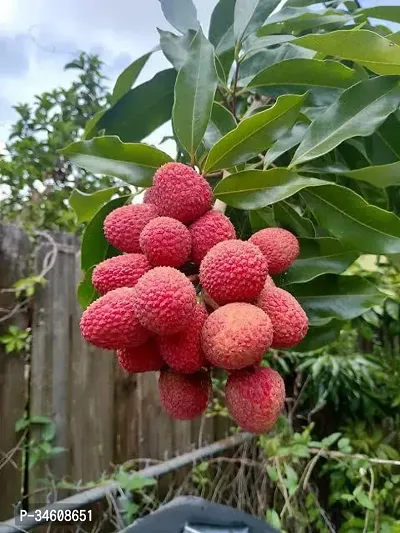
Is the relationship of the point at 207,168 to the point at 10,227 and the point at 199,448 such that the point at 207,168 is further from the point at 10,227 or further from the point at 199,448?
the point at 199,448

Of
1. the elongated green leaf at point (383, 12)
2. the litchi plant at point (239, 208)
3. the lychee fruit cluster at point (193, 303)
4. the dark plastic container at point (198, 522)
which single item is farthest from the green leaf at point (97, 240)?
the dark plastic container at point (198, 522)

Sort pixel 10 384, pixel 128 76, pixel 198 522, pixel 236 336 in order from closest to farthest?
pixel 236 336
pixel 128 76
pixel 198 522
pixel 10 384

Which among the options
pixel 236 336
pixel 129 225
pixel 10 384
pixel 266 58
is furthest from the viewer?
pixel 10 384

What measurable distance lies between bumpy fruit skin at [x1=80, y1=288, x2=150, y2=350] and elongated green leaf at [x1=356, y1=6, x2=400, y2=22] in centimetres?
58

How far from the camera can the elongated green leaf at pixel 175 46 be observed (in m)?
0.71

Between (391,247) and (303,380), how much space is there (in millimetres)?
2011

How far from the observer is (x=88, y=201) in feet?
2.18

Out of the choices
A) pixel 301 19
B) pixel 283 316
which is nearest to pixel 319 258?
pixel 283 316

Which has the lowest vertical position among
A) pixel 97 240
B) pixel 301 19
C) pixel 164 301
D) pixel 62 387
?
pixel 62 387

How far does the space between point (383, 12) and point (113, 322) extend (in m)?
0.64

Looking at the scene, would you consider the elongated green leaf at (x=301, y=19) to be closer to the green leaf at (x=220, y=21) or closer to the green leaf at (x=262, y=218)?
the green leaf at (x=220, y=21)

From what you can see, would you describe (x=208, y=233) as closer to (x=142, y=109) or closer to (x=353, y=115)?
(x=353, y=115)

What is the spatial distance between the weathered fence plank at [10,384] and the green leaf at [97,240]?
1070mm

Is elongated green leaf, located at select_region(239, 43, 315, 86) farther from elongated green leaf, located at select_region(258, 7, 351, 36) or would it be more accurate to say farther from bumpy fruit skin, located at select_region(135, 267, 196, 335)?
bumpy fruit skin, located at select_region(135, 267, 196, 335)
